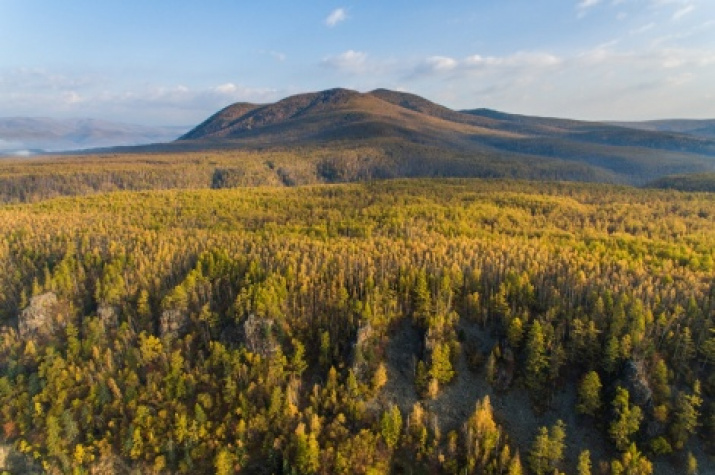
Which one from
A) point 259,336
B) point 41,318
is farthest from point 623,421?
point 41,318

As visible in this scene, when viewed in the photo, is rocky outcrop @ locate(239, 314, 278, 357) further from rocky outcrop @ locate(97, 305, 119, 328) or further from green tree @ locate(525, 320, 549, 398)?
green tree @ locate(525, 320, 549, 398)

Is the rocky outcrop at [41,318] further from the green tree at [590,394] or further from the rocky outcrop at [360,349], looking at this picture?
the green tree at [590,394]

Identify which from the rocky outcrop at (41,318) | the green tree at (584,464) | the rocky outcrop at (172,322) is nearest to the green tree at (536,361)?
the green tree at (584,464)

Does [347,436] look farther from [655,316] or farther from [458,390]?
[655,316]

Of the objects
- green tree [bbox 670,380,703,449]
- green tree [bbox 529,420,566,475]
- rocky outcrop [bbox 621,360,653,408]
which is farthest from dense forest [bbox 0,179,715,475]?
green tree [bbox 670,380,703,449]

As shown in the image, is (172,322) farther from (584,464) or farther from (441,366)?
(584,464)

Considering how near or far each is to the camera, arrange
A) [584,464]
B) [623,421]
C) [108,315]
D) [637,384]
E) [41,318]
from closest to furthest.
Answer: [584,464], [623,421], [637,384], [108,315], [41,318]
